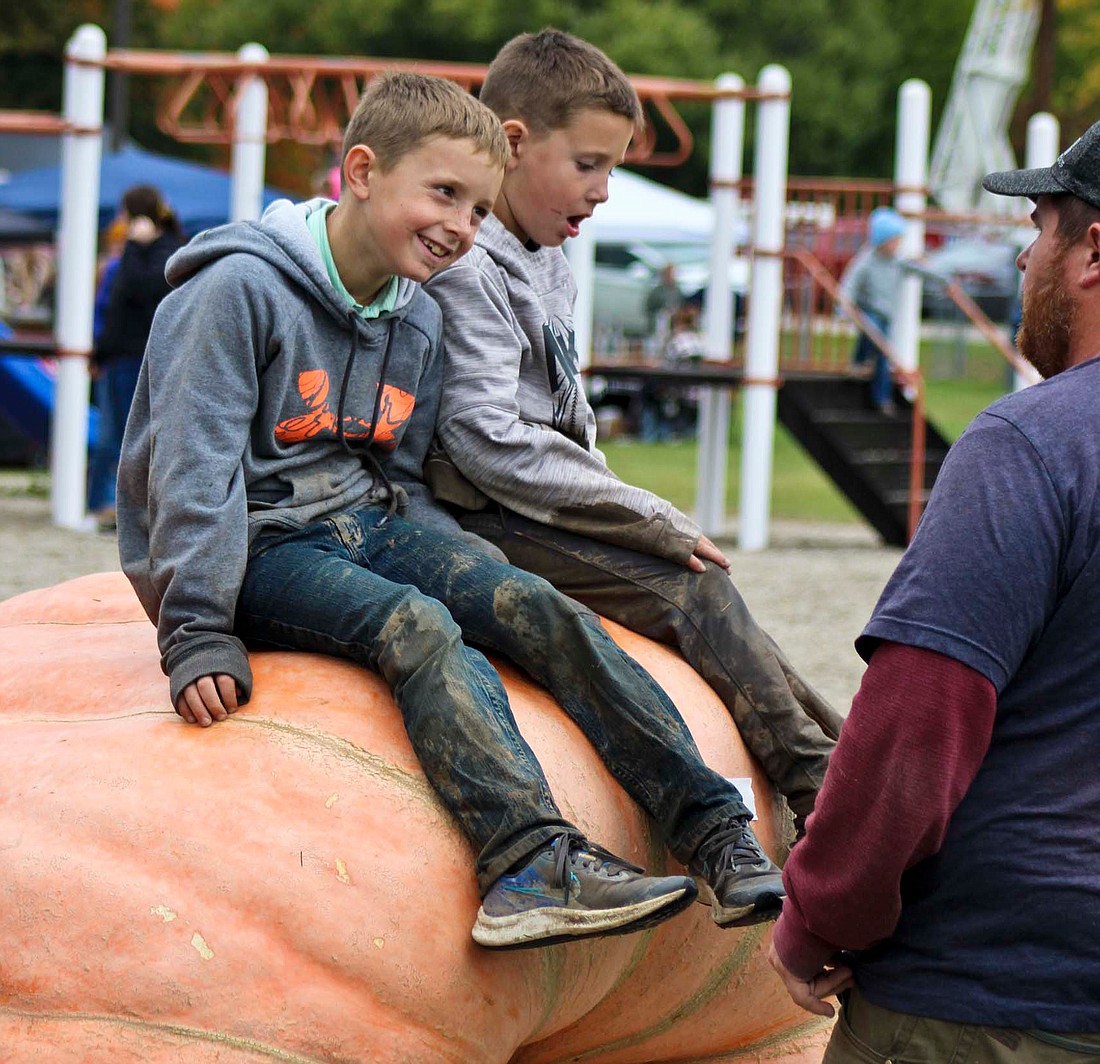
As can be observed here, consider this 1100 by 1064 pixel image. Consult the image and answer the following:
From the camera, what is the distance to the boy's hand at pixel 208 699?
290cm

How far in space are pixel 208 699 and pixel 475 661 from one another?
47cm

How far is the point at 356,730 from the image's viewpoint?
9.59 feet

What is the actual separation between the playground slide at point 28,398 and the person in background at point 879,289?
23.9 feet

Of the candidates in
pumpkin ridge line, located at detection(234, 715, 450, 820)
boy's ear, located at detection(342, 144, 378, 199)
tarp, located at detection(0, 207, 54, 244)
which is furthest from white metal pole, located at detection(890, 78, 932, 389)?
tarp, located at detection(0, 207, 54, 244)

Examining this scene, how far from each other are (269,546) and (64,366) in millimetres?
9473

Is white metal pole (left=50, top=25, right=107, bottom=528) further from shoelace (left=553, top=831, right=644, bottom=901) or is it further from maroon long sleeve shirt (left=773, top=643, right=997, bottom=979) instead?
maroon long sleeve shirt (left=773, top=643, right=997, bottom=979)

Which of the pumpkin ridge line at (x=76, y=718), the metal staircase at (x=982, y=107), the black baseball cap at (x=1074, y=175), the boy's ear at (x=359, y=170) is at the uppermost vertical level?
the metal staircase at (x=982, y=107)

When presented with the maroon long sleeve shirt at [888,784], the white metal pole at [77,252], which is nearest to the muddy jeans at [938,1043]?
the maroon long sleeve shirt at [888,784]

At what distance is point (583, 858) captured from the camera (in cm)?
271

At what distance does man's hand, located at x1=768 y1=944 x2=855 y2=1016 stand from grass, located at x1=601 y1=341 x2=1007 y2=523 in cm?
1294

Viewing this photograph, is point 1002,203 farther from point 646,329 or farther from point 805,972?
point 805,972

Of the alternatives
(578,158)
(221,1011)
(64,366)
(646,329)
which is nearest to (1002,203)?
(646,329)

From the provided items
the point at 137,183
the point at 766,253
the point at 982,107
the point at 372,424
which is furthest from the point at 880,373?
the point at 982,107

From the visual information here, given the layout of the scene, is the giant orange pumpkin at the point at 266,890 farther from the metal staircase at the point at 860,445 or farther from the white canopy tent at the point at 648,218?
the white canopy tent at the point at 648,218
